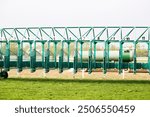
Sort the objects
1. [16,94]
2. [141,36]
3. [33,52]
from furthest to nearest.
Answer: [33,52], [141,36], [16,94]

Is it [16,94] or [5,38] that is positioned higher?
[5,38]

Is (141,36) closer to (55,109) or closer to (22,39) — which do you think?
(22,39)

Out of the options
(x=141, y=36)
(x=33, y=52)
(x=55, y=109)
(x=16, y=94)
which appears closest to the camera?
(x=55, y=109)

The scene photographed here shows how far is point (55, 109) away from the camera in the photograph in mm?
9203

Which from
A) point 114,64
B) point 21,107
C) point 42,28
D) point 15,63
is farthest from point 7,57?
point 21,107

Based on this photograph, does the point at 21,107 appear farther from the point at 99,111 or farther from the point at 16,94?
the point at 16,94

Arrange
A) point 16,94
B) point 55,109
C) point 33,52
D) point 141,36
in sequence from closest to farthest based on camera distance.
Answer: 1. point 55,109
2. point 16,94
3. point 141,36
4. point 33,52

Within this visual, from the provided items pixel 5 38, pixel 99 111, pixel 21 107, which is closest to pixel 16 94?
pixel 21 107

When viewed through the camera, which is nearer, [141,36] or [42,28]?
[141,36]

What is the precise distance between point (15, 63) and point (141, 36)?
278 inches

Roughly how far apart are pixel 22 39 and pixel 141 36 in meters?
6.53

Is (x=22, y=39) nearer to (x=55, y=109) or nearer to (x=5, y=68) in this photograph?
(x=5, y=68)

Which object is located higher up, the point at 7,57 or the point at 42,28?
the point at 42,28

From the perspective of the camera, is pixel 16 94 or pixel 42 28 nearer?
pixel 16 94
